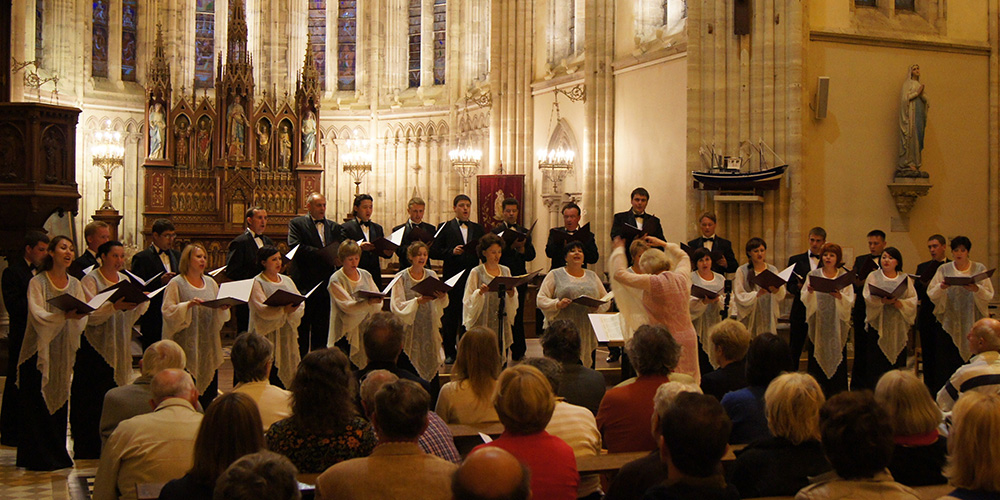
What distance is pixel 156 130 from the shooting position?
→ 644 inches

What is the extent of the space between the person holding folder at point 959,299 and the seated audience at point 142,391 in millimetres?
6359

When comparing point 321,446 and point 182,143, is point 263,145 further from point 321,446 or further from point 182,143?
point 321,446

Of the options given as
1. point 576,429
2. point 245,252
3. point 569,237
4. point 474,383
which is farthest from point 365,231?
point 576,429

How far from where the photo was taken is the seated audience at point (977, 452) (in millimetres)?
2664

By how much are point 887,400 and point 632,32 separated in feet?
34.2

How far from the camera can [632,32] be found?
43.6 feet

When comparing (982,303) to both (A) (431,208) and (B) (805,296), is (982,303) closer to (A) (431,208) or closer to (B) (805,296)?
(B) (805,296)

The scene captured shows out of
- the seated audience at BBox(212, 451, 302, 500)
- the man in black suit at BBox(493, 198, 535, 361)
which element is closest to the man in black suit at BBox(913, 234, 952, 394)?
the man in black suit at BBox(493, 198, 535, 361)

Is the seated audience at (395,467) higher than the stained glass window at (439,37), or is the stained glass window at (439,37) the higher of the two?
the stained glass window at (439,37)

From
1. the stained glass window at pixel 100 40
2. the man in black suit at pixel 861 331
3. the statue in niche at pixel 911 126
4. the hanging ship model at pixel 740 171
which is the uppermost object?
the stained glass window at pixel 100 40

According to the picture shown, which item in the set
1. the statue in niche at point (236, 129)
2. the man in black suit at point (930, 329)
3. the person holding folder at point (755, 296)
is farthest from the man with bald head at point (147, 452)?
the statue in niche at point (236, 129)

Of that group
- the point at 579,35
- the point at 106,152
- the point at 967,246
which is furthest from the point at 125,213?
the point at 967,246

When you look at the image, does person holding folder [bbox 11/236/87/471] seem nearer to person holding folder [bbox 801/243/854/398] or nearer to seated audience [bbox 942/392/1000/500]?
seated audience [bbox 942/392/1000/500]

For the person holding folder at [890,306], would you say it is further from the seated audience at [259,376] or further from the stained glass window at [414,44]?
the stained glass window at [414,44]
